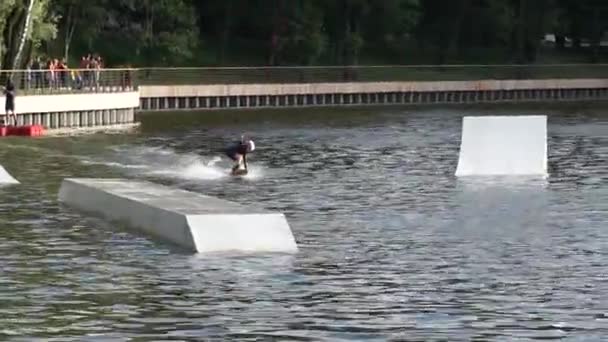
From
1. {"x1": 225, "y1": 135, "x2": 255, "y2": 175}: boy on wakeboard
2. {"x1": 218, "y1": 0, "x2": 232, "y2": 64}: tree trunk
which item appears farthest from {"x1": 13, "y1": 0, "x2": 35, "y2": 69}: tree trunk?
{"x1": 218, "y1": 0, "x2": 232, "y2": 64}: tree trunk

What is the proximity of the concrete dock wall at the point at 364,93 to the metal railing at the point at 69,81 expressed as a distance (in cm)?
1389

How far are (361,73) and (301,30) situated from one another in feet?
16.4

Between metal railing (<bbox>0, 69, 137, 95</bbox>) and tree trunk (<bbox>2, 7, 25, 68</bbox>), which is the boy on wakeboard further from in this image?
tree trunk (<bbox>2, 7, 25, 68</bbox>)

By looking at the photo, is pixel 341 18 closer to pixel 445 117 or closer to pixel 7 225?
pixel 445 117

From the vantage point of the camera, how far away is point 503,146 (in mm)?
45906

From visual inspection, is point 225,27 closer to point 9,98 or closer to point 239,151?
point 9,98

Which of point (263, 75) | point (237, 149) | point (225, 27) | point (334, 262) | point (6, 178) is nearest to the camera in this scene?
point (334, 262)

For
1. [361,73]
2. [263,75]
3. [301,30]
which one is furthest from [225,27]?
[361,73]

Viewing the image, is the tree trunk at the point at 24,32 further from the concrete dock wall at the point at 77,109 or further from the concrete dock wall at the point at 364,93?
the concrete dock wall at the point at 364,93

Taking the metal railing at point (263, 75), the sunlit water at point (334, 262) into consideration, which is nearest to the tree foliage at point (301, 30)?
the metal railing at point (263, 75)

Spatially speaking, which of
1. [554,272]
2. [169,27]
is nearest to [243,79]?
[169,27]

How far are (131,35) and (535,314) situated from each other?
82.3m

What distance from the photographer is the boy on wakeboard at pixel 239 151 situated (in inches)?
1777

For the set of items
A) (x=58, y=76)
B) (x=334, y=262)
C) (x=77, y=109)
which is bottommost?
(x=77, y=109)
